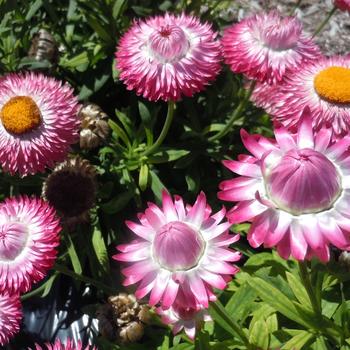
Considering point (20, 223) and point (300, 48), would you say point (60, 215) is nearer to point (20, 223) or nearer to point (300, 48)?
point (20, 223)

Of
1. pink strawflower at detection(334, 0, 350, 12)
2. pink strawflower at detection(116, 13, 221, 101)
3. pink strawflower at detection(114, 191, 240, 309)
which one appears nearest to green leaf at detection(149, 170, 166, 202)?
pink strawflower at detection(116, 13, 221, 101)

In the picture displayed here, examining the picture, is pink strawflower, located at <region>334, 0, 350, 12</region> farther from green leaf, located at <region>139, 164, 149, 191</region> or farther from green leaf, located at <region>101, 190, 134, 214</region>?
green leaf, located at <region>101, 190, 134, 214</region>

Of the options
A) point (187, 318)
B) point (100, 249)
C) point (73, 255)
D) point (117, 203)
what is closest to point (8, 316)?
point (73, 255)

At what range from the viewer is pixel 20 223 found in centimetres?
204

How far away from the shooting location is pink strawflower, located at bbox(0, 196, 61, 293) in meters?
1.95

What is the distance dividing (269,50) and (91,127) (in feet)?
2.61

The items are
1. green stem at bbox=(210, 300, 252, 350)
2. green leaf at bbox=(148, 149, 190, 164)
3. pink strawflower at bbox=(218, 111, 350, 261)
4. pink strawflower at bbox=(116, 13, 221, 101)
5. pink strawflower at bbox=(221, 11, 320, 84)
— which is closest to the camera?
pink strawflower at bbox=(218, 111, 350, 261)

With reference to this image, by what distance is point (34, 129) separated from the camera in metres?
2.24

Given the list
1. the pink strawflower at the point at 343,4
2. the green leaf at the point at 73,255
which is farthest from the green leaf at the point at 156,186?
the pink strawflower at the point at 343,4

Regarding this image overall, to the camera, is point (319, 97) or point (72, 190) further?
point (72, 190)

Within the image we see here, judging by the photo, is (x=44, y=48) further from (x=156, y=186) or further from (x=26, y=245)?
(x=26, y=245)

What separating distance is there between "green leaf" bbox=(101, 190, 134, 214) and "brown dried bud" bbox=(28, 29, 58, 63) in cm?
85

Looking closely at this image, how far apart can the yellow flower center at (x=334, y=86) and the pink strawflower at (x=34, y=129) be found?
0.92 m

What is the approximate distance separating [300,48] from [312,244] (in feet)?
3.89
